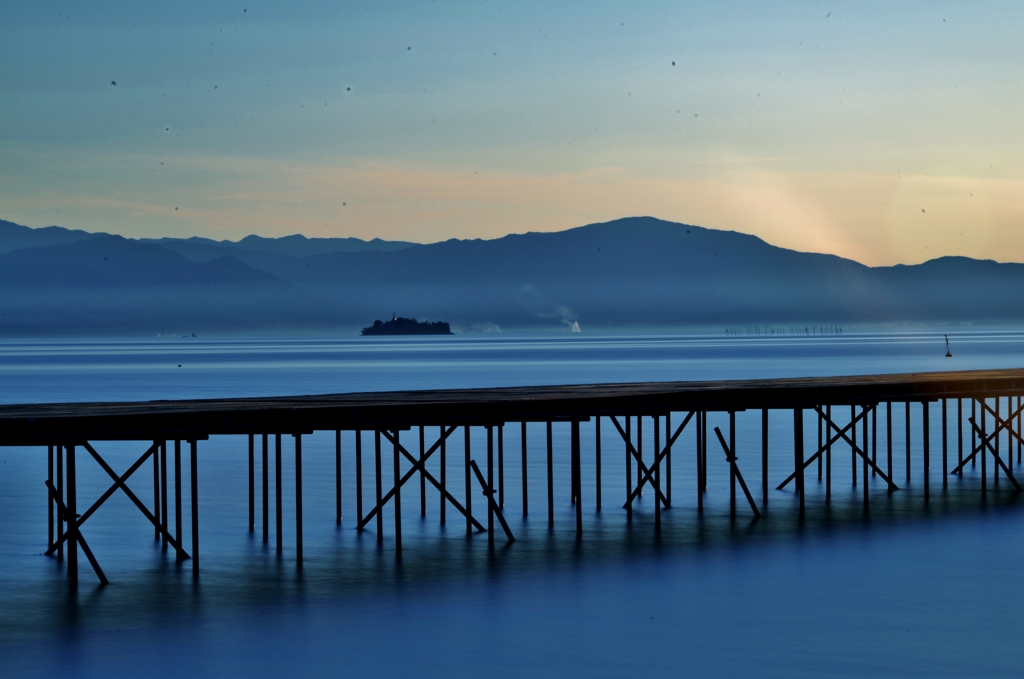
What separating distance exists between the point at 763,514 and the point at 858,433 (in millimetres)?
28321

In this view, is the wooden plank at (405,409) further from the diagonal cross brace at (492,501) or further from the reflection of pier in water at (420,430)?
the diagonal cross brace at (492,501)

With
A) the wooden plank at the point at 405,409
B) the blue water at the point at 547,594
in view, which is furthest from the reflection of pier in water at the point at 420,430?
the blue water at the point at 547,594

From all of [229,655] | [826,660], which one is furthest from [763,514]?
[229,655]

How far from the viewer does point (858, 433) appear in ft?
199

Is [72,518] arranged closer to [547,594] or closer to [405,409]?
[405,409]

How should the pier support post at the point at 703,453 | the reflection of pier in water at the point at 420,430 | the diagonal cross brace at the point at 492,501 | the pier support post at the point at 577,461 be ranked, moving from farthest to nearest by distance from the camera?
1. the pier support post at the point at 703,453
2. the pier support post at the point at 577,461
3. the diagonal cross brace at the point at 492,501
4. the reflection of pier in water at the point at 420,430

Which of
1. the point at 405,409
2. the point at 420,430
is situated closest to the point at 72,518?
the point at 405,409

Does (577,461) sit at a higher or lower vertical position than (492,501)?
higher

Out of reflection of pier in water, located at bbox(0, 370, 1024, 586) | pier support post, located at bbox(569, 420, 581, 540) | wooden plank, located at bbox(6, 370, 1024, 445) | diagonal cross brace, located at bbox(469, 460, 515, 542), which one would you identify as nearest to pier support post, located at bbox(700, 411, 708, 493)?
reflection of pier in water, located at bbox(0, 370, 1024, 586)

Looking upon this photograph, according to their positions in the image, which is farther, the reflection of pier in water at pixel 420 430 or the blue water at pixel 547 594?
the reflection of pier in water at pixel 420 430

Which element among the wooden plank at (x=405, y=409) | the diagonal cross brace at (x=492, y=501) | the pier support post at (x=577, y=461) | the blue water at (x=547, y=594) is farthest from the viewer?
the pier support post at (x=577, y=461)

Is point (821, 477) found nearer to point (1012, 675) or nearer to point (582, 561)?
point (582, 561)

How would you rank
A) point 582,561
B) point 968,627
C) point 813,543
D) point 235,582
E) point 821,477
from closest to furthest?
1. point 968,627
2. point 235,582
3. point 582,561
4. point 813,543
5. point 821,477

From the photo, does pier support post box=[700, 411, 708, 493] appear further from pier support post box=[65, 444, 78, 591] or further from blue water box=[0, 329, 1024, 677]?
pier support post box=[65, 444, 78, 591]
